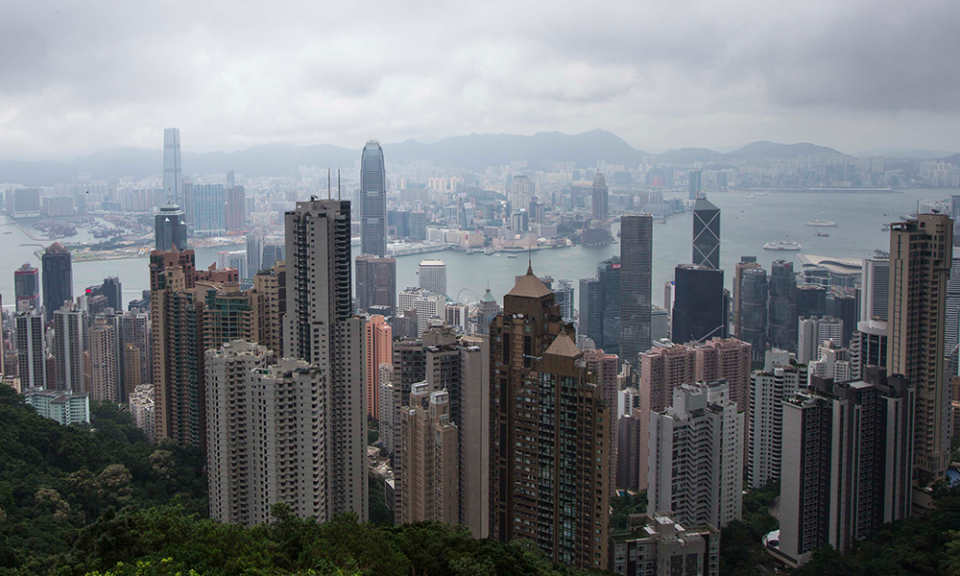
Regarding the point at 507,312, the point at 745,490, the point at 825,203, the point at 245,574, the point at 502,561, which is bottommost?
the point at 745,490

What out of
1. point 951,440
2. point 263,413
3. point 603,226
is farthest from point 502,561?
point 603,226

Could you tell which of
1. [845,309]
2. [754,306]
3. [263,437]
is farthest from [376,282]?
[263,437]

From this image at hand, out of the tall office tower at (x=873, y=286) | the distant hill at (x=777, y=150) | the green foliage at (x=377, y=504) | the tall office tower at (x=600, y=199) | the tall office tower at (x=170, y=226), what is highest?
the distant hill at (x=777, y=150)

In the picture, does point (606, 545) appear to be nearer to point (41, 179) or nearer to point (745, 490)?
point (745, 490)

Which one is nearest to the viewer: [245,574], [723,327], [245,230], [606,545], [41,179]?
[245,574]

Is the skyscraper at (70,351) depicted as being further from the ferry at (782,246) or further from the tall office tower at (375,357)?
the ferry at (782,246)

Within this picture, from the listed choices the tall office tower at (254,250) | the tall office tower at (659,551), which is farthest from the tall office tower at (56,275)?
the tall office tower at (659,551)

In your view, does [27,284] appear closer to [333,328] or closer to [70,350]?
[70,350]

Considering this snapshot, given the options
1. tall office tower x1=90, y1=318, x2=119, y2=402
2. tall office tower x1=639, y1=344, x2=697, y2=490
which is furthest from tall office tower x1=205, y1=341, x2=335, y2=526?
tall office tower x1=90, y1=318, x2=119, y2=402
